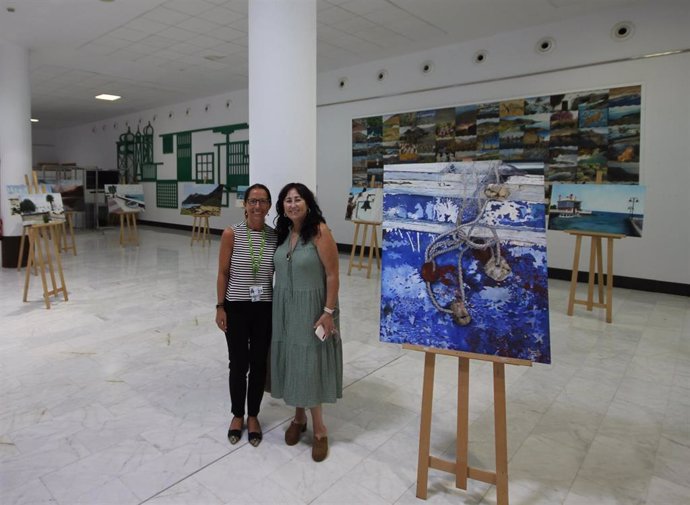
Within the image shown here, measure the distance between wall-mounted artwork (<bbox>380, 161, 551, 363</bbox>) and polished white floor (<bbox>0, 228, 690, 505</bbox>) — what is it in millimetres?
835

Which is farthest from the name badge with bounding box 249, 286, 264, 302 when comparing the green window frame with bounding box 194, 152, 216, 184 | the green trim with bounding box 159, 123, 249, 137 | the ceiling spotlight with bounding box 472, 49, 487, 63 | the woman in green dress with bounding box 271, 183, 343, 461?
the green window frame with bounding box 194, 152, 216, 184

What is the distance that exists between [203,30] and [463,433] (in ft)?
25.2

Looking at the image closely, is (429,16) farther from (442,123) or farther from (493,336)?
(493,336)

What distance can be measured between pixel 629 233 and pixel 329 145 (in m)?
6.64

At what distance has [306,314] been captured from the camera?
8.01 feet

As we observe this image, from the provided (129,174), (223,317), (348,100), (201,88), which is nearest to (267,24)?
(223,317)

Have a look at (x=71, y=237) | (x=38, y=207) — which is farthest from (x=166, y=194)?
(x=38, y=207)

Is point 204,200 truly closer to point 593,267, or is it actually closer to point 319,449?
point 593,267

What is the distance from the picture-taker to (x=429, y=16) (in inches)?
276

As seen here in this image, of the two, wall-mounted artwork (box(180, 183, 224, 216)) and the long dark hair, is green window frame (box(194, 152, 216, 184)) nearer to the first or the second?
wall-mounted artwork (box(180, 183, 224, 216))

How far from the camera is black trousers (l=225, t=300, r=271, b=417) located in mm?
2645

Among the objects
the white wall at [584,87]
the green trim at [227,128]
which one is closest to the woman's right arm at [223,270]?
the white wall at [584,87]

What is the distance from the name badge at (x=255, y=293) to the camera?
2.62 m

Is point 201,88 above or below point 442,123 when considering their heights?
above
